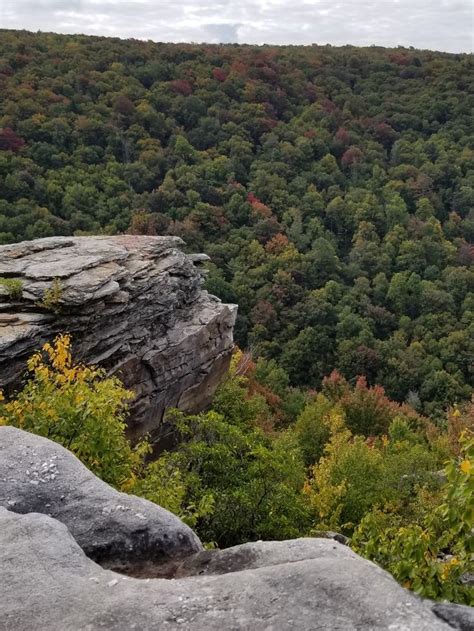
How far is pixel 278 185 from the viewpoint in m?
72.3

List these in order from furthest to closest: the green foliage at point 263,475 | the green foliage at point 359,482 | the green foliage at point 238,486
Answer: the green foliage at point 359,482 < the green foliage at point 238,486 < the green foliage at point 263,475

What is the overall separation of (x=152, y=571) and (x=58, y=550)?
3.26ft

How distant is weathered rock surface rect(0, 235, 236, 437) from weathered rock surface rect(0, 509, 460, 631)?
32.2 ft

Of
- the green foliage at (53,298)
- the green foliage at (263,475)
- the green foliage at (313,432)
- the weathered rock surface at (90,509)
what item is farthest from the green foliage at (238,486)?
the green foliage at (313,432)

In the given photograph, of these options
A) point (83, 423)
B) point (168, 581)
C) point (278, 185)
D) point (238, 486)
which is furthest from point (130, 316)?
point (278, 185)

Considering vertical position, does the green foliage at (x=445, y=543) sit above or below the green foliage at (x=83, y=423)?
above

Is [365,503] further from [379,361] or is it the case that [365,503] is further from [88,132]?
[88,132]

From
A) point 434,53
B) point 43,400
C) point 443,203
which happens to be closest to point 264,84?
point 443,203

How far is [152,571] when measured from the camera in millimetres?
6020

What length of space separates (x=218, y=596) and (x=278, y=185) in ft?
229

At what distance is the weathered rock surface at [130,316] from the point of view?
15.9m

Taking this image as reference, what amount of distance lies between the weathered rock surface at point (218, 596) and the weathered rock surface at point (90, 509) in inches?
28.1

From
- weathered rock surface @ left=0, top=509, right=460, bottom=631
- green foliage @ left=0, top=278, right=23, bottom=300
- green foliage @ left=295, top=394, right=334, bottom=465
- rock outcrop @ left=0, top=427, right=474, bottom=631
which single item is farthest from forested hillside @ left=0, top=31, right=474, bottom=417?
weathered rock surface @ left=0, top=509, right=460, bottom=631

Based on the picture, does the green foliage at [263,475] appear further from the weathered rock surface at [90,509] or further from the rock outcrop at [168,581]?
the weathered rock surface at [90,509]
